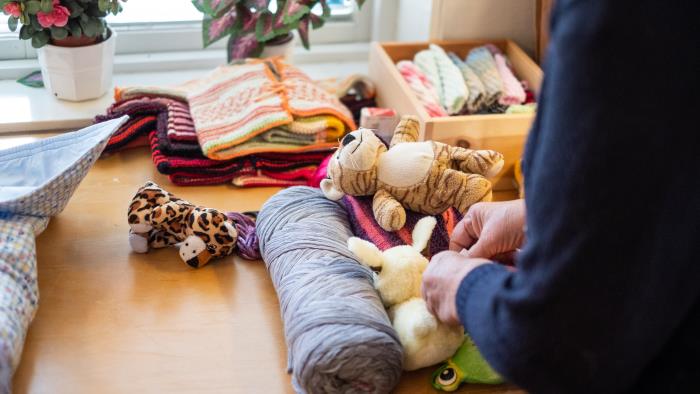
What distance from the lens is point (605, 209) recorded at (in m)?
0.63

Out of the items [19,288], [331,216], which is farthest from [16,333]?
[331,216]

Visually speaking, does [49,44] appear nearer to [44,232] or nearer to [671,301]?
[44,232]

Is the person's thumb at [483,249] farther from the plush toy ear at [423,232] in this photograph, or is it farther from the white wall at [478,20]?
the white wall at [478,20]

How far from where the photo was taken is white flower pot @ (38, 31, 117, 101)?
142 cm

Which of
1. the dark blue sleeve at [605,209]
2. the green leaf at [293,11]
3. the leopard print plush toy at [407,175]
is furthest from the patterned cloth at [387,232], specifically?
the green leaf at [293,11]

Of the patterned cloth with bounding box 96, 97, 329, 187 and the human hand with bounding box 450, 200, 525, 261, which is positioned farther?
the patterned cloth with bounding box 96, 97, 329, 187

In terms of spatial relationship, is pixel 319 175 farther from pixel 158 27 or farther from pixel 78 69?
pixel 158 27

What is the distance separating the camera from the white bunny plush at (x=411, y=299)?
3.08 feet

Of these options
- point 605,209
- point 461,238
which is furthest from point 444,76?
point 605,209

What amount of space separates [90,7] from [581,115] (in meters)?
1.03

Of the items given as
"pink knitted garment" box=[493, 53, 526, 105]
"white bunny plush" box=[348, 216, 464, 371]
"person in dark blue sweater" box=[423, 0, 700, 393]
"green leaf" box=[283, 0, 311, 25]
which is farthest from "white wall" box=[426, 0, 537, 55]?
"person in dark blue sweater" box=[423, 0, 700, 393]

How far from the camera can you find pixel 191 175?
1315 millimetres

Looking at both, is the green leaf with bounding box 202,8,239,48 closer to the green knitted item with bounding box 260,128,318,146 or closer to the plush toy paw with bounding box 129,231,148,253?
the green knitted item with bounding box 260,128,318,146

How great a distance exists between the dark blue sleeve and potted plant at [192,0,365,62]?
0.91 metres
